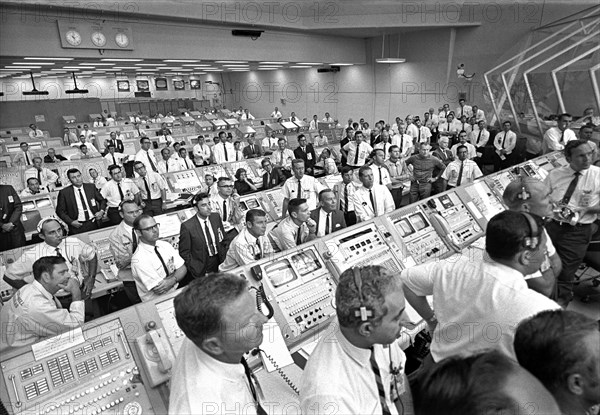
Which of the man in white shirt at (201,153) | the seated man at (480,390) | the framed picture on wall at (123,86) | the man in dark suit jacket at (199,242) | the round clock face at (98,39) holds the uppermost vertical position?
the round clock face at (98,39)

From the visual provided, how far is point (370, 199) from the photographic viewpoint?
4492mm

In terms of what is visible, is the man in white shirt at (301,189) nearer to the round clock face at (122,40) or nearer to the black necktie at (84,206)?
the black necktie at (84,206)

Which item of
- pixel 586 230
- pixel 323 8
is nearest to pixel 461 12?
pixel 323 8

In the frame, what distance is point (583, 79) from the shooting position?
7094 mm

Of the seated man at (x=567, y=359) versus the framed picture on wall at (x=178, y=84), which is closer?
the seated man at (x=567, y=359)

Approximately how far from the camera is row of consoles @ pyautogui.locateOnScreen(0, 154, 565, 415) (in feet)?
5.31

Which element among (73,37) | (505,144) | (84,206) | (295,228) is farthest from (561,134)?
(73,37)

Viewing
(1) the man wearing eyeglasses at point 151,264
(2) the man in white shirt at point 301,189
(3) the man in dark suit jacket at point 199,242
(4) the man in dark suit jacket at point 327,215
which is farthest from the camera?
(2) the man in white shirt at point 301,189

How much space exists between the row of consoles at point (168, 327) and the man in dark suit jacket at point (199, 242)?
1560mm

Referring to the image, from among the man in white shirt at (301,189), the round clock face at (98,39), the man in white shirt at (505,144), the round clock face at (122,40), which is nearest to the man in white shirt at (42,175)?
the round clock face at (98,39)

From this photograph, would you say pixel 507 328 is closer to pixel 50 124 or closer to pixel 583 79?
pixel 583 79

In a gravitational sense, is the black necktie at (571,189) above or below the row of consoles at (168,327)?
above

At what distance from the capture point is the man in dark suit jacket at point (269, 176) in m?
6.53

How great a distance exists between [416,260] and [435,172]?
11.9 feet
